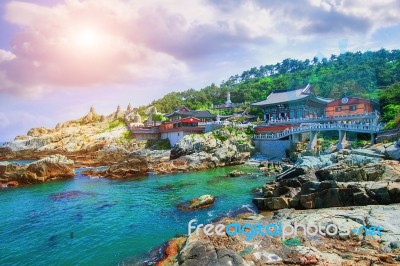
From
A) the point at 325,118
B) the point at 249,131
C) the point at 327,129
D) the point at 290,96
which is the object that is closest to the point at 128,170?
the point at 249,131

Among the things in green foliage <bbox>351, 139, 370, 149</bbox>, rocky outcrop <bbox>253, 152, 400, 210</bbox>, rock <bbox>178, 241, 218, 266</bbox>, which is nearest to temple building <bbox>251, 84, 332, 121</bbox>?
green foliage <bbox>351, 139, 370, 149</bbox>

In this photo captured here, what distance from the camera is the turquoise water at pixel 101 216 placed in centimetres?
1438

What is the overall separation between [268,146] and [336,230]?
3639 cm

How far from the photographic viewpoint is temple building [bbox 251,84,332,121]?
5228cm

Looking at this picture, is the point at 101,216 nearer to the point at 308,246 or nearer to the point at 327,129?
the point at 308,246

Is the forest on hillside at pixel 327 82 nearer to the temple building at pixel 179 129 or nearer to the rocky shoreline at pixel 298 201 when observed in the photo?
the rocky shoreline at pixel 298 201

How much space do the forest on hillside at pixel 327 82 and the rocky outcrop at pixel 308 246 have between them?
27.6 meters

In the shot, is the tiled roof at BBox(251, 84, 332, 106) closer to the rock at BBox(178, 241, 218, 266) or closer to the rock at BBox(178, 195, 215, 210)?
the rock at BBox(178, 195, 215, 210)

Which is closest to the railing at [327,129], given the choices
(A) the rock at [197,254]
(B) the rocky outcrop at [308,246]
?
(B) the rocky outcrop at [308,246]

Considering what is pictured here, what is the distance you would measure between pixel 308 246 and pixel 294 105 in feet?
153

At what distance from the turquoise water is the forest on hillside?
87.2ft

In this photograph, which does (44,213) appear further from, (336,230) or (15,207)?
(336,230)

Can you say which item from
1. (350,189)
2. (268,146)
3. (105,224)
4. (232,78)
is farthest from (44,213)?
(232,78)

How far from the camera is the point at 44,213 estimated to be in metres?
21.5
